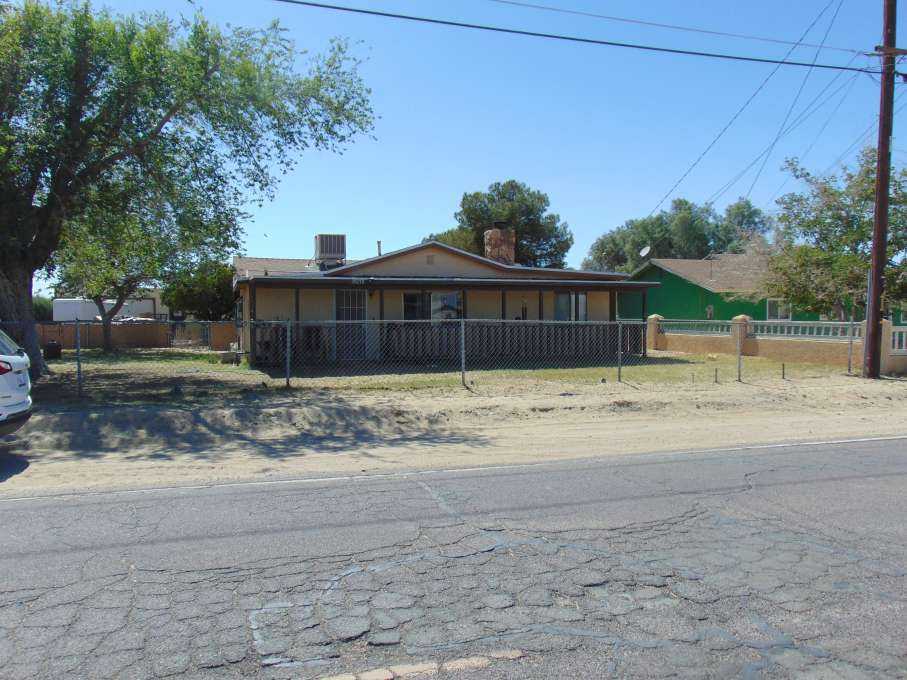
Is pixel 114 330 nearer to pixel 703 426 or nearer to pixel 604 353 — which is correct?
pixel 604 353

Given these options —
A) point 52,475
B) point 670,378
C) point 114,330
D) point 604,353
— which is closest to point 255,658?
point 52,475

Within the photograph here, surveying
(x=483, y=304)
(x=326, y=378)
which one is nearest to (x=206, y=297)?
(x=483, y=304)

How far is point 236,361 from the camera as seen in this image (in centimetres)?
2144

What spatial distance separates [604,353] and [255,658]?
19.1 meters

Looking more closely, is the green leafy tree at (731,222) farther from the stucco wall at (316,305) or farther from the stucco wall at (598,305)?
the stucco wall at (316,305)

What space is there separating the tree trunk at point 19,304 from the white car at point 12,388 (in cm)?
625

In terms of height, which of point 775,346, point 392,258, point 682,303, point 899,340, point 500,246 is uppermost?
point 500,246

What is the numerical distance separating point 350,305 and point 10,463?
13.7 metres

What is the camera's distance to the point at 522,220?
168ft

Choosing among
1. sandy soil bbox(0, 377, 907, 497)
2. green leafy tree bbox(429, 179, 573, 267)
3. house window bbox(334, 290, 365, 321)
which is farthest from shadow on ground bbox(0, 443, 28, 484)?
green leafy tree bbox(429, 179, 573, 267)

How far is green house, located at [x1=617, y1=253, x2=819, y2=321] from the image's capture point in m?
29.5

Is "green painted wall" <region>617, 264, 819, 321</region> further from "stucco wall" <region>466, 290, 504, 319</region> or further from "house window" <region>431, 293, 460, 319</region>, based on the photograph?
"house window" <region>431, 293, 460, 319</region>

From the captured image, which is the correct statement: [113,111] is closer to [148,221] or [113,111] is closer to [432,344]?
[148,221]

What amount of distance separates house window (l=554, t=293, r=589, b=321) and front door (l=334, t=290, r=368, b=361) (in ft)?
23.2
